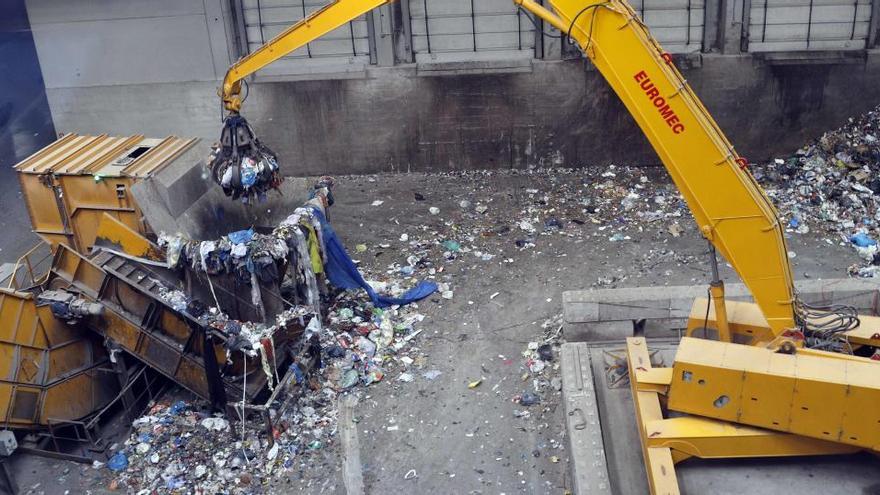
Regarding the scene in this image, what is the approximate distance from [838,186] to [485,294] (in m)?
5.33

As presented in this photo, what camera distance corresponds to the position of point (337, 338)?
9.19 m

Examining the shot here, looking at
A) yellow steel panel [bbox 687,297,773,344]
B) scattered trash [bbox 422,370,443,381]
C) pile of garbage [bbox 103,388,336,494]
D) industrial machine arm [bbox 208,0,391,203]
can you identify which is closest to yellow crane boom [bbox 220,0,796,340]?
yellow steel panel [bbox 687,297,773,344]

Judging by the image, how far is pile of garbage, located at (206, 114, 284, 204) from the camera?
28.8 ft

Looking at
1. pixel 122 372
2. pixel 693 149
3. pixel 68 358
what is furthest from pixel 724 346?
pixel 68 358

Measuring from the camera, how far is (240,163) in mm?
8859

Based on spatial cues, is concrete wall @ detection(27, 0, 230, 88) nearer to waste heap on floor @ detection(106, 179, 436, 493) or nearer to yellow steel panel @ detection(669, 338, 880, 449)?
waste heap on floor @ detection(106, 179, 436, 493)

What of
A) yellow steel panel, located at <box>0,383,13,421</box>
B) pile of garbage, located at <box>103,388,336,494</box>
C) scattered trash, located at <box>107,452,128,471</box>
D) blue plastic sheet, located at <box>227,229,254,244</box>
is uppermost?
blue plastic sheet, located at <box>227,229,254,244</box>

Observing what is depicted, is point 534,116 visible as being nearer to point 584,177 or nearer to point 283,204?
point 584,177

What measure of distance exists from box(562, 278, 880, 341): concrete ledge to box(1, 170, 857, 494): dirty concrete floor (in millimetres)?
726

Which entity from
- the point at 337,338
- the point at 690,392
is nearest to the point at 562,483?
the point at 690,392

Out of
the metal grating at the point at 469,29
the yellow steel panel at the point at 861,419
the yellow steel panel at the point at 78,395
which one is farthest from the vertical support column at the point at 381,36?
the yellow steel panel at the point at 861,419

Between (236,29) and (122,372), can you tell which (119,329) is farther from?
(236,29)

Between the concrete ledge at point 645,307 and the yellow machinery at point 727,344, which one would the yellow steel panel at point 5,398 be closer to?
the concrete ledge at point 645,307

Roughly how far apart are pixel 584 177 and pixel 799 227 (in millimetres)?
3264
